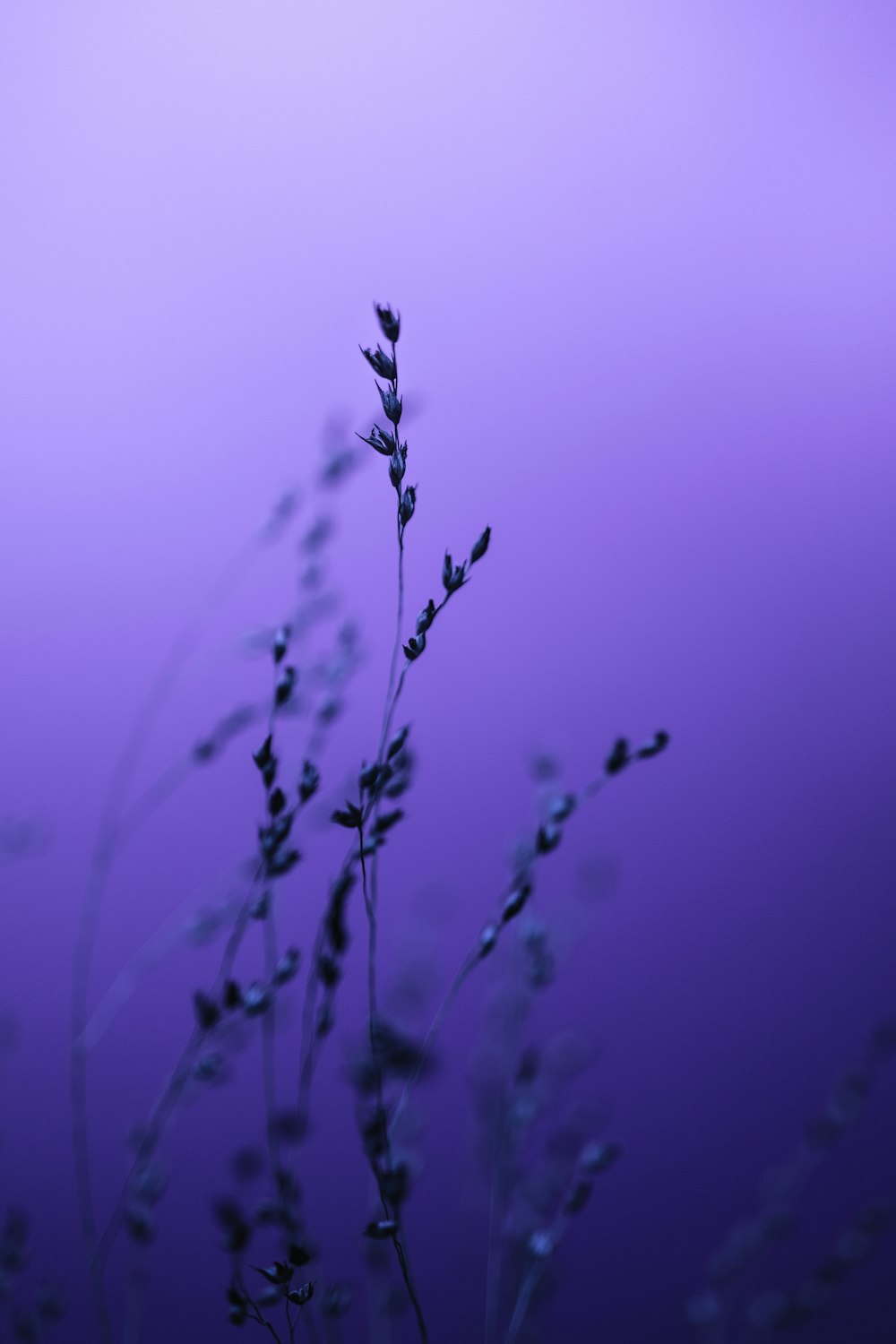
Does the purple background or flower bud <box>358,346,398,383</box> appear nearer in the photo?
flower bud <box>358,346,398,383</box>

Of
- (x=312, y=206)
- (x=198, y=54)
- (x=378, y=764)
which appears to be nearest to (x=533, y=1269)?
(x=378, y=764)

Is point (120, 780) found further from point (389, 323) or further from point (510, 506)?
point (389, 323)

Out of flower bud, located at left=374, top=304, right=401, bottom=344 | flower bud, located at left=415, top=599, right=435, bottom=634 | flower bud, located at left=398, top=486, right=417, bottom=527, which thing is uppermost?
flower bud, located at left=374, top=304, right=401, bottom=344

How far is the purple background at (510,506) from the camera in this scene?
81 cm

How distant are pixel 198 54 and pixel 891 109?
0.60 meters

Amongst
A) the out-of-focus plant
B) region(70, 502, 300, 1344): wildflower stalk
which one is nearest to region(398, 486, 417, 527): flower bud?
the out-of-focus plant

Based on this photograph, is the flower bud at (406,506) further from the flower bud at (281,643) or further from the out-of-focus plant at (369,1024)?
the flower bud at (281,643)

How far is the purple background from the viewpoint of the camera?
0.81m

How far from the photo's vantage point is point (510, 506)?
864mm

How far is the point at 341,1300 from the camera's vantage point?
39 centimetres

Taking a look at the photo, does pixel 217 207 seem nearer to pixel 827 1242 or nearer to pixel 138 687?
pixel 138 687

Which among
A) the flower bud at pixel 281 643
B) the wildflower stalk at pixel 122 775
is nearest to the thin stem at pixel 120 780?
the wildflower stalk at pixel 122 775

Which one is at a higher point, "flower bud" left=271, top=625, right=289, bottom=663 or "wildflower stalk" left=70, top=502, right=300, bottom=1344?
"wildflower stalk" left=70, top=502, right=300, bottom=1344

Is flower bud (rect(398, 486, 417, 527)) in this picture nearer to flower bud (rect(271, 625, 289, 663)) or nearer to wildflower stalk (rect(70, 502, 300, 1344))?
flower bud (rect(271, 625, 289, 663))
